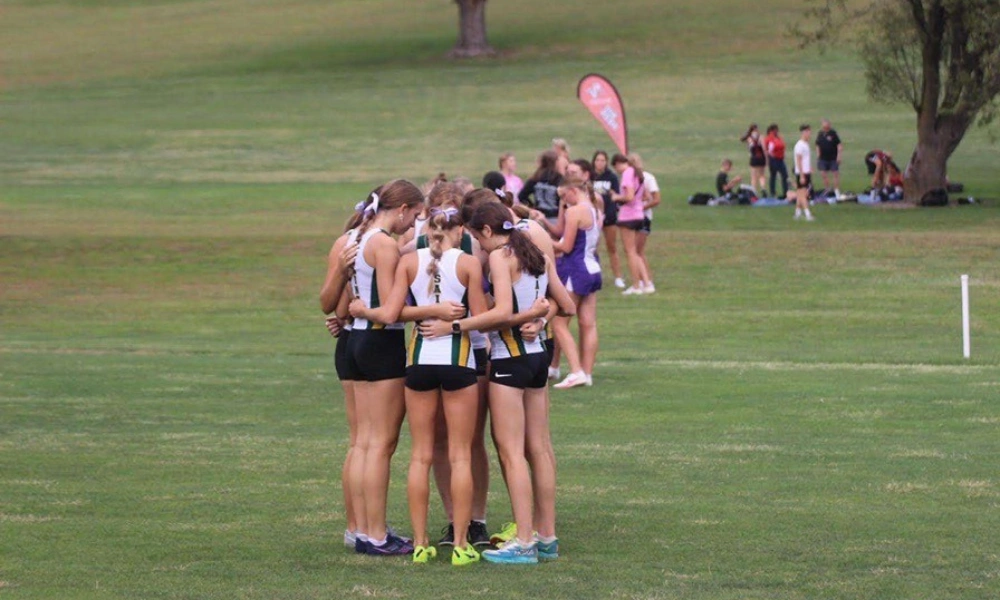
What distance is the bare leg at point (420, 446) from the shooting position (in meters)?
8.38

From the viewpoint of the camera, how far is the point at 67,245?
2975cm

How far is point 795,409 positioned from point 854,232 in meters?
18.0

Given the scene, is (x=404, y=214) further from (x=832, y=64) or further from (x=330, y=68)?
(x=330, y=68)

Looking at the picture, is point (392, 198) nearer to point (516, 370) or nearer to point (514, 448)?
point (516, 370)

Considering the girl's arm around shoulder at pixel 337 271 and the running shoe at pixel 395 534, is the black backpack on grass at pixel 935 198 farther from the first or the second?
the girl's arm around shoulder at pixel 337 271

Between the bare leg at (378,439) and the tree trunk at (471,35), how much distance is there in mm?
56369

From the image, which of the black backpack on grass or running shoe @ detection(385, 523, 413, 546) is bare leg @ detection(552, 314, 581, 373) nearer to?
running shoe @ detection(385, 523, 413, 546)

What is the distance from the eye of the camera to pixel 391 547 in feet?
28.7

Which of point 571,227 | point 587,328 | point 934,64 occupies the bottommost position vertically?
point 587,328

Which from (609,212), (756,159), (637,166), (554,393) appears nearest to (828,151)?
(756,159)

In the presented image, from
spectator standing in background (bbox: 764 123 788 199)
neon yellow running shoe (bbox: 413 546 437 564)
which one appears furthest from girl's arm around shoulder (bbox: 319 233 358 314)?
spectator standing in background (bbox: 764 123 788 199)

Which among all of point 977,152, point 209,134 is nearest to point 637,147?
point 977,152

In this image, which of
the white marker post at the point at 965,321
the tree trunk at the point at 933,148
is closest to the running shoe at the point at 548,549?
the white marker post at the point at 965,321

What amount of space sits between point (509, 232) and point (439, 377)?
0.84 meters
